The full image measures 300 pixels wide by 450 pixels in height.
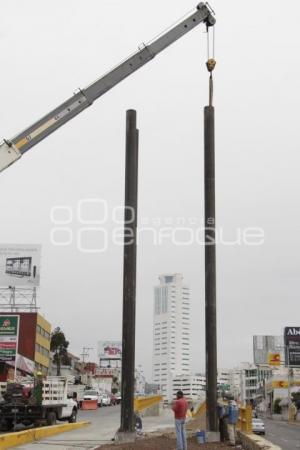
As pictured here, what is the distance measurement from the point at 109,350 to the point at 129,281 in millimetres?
154563

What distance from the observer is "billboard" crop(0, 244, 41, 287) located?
234 feet

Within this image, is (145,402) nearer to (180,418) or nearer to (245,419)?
(245,419)

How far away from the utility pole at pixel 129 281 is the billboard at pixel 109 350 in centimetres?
15023

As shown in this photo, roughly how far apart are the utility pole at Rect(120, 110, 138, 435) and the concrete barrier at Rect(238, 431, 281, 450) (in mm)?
3347

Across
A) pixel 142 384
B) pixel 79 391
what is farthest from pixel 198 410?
pixel 142 384

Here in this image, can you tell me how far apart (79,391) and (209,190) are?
130 ft

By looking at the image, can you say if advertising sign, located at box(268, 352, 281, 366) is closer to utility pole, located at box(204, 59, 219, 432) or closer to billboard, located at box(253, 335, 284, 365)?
billboard, located at box(253, 335, 284, 365)

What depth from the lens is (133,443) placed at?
17719mm

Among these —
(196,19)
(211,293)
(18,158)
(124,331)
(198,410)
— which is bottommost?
(198,410)

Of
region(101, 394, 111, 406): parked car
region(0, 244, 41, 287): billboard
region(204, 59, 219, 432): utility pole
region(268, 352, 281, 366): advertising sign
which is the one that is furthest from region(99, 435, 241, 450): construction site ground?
region(268, 352, 281, 366): advertising sign

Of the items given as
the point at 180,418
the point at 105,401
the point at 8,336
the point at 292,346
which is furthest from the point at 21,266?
the point at 180,418

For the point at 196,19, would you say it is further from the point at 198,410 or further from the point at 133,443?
the point at 198,410

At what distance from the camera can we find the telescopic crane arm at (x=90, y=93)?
17.7 metres

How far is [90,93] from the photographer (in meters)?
19.5
